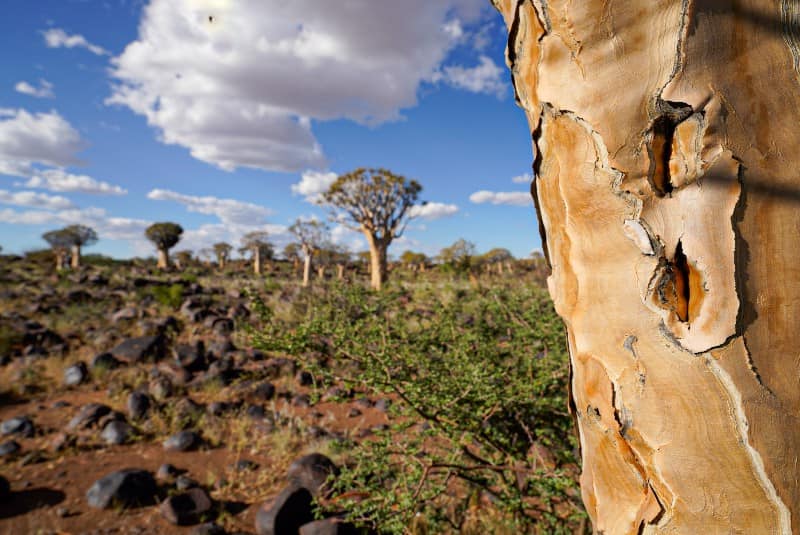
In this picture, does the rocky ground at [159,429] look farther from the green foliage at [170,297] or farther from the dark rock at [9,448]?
the green foliage at [170,297]

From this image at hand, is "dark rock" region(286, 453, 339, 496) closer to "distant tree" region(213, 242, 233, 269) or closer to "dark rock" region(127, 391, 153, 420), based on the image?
"dark rock" region(127, 391, 153, 420)

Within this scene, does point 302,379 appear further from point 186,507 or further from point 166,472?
point 186,507

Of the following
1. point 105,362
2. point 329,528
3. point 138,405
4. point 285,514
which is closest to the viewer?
point 329,528

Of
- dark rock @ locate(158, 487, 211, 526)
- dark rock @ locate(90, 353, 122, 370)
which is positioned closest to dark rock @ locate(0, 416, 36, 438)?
dark rock @ locate(90, 353, 122, 370)

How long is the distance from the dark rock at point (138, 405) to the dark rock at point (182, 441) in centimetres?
89

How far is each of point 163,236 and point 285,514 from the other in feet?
112

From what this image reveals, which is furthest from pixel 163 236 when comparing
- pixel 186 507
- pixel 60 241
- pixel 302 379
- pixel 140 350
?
pixel 186 507

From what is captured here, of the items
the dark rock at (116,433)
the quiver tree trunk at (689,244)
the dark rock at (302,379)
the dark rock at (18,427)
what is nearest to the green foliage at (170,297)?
the dark rock at (302,379)

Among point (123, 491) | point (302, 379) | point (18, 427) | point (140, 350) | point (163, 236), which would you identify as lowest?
point (123, 491)

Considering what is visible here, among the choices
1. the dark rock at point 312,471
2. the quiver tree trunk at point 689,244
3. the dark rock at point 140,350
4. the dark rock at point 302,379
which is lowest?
the dark rock at point 312,471

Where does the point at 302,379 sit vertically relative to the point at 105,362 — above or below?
below

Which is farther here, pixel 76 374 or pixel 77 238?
pixel 77 238

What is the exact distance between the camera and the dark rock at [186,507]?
12.8 ft

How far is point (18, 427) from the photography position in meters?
5.51
